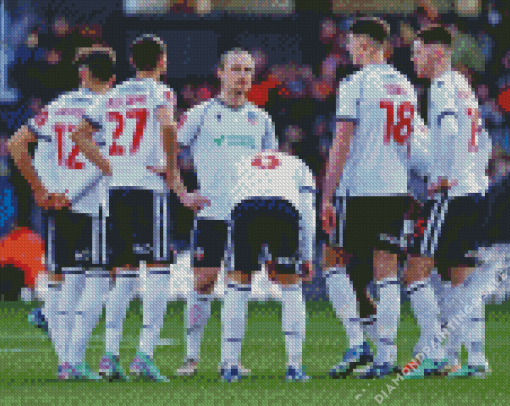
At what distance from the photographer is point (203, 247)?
7113mm

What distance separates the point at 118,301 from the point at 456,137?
206 centimetres

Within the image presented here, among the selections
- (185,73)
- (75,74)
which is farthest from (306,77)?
(75,74)

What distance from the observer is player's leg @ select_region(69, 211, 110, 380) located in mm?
6836

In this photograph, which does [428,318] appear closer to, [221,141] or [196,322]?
[196,322]

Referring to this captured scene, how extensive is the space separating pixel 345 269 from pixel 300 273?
0.50 meters

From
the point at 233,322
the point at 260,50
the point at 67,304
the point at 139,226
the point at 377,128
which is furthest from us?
the point at 260,50

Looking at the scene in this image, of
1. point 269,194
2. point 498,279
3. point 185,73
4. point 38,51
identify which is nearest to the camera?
point 269,194

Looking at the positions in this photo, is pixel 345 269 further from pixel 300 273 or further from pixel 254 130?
pixel 254 130

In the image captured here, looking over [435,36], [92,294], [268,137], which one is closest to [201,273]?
[92,294]

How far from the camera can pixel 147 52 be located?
6.85 metres

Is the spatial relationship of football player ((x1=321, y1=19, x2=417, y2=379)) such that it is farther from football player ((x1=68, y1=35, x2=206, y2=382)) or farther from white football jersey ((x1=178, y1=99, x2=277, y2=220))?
football player ((x1=68, y1=35, x2=206, y2=382))

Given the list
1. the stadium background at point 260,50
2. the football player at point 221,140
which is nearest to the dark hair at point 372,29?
the football player at point 221,140

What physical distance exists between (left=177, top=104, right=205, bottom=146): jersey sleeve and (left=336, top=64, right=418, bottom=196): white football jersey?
769mm

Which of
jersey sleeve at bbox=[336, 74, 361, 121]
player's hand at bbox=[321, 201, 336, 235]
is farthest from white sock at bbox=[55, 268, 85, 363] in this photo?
jersey sleeve at bbox=[336, 74, 361, 121]
